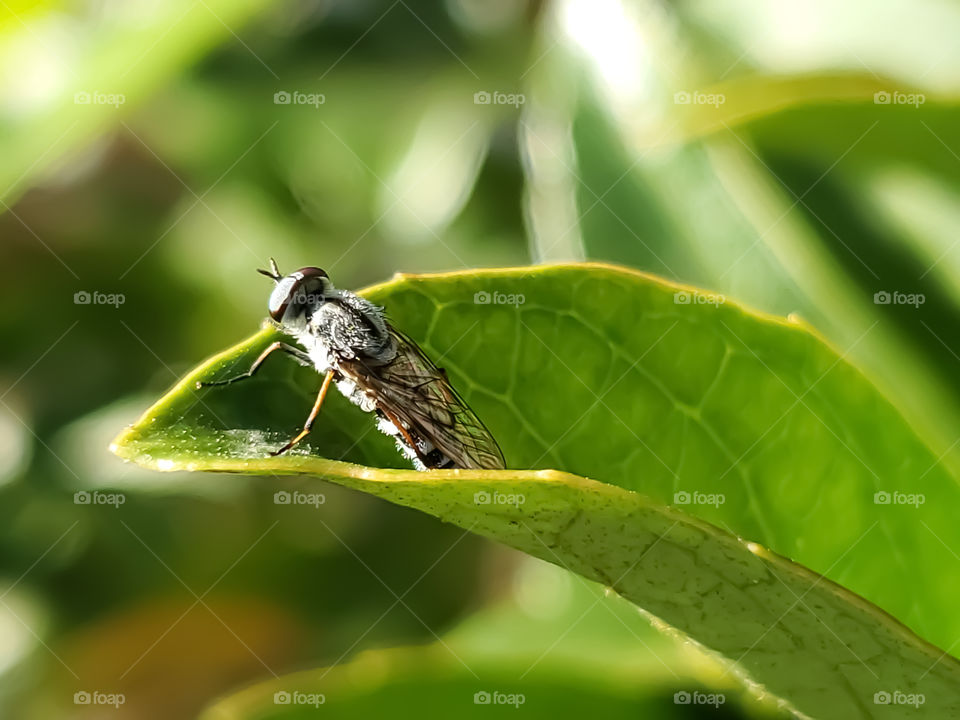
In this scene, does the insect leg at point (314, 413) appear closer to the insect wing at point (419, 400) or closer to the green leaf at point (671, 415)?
the green leaf at point (671, 415)

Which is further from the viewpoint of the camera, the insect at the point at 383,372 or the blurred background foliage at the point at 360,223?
the blurred background foliage at the point at 360,223

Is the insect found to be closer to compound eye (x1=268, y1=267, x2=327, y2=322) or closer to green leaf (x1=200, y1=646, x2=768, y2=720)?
compound eye (x1=268, y1=267, x2=327, y2=322)

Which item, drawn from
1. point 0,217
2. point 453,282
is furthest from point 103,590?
point 453,282

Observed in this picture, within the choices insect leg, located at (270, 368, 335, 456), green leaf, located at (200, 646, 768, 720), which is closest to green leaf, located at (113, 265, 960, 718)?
insect leg, located at (270, 368, 335, 456)

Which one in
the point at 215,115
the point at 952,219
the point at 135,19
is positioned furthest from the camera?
the point at 215,115

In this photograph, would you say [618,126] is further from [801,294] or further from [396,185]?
[396,185]

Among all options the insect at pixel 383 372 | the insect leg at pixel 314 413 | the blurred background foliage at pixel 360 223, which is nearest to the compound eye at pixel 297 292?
the insect at pixel 383 372

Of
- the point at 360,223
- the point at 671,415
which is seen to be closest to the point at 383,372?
the point at 671,415
